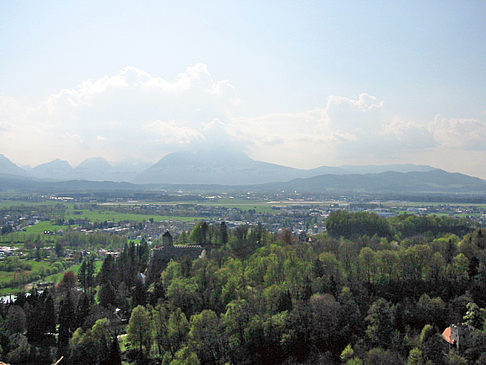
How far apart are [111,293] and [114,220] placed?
7797cm

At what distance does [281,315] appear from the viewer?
96.1ft

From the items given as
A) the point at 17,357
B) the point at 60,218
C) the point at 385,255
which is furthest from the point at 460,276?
the point at 60,218

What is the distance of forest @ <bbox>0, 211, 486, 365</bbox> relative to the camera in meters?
26.8

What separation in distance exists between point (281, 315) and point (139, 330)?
1015 centimetres

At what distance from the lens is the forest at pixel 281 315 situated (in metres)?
26.8

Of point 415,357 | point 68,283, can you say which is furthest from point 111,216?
point 415,357

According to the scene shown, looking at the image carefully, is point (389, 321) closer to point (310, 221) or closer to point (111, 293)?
point (111, 293)

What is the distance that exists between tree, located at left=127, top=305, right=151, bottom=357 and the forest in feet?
0.23

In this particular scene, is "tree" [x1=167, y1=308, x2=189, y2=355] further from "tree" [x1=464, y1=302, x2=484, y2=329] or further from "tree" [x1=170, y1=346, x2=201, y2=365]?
"tree" [x1=464, y1=302, x2=484, y2=329]

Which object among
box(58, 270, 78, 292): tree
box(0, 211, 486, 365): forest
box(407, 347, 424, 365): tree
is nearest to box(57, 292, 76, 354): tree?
box(0, 211, 486, 365): forest

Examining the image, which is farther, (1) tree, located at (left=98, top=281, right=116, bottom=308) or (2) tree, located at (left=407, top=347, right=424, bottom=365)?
(1) tree, located at (left=98, top=281, right=116, bottom=308)

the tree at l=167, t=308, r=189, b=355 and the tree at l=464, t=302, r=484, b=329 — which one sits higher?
the tree at l=464, t=302, r=484, b=329

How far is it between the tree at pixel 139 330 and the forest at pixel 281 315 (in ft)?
0.23

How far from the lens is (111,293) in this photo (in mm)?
40188
